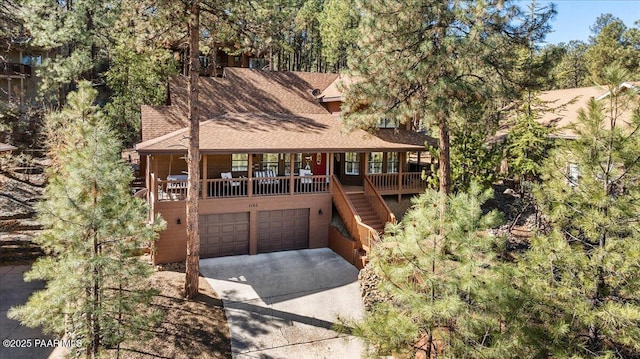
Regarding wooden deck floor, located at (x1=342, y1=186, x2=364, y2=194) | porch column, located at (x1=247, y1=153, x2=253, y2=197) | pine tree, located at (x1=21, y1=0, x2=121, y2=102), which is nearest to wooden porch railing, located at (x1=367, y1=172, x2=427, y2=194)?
wooden deck floor, located at (x1=342, y1=186, x2=364, y2=194)

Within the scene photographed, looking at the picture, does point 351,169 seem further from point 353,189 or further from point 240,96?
point 240,96

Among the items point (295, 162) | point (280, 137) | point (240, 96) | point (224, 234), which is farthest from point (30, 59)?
point (224, 234)

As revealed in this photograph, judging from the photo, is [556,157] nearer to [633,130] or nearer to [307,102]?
[633,130]

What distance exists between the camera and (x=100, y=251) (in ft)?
24.6

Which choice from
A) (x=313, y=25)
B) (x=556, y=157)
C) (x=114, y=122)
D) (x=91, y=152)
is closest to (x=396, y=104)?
(x=556, y=157)

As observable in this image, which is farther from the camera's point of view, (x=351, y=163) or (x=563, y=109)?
(x=563, y=109)

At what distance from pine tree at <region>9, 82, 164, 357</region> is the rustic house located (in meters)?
6.51

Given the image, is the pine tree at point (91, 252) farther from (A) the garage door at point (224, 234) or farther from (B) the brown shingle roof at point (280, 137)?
(A) the garage door at point (224, 234)

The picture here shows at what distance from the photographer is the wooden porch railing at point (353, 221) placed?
1444cm

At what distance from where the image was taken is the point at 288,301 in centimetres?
1251

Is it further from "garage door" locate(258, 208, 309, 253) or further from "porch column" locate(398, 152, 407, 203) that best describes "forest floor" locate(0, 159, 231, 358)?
"porch column" locate(398, 152, 407, 203)

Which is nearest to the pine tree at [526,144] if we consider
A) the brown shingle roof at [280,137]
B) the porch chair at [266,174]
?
the brown shingle roof at [280,137]

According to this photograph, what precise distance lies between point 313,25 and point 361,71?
30941mm

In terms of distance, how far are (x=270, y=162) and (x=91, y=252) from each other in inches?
464
